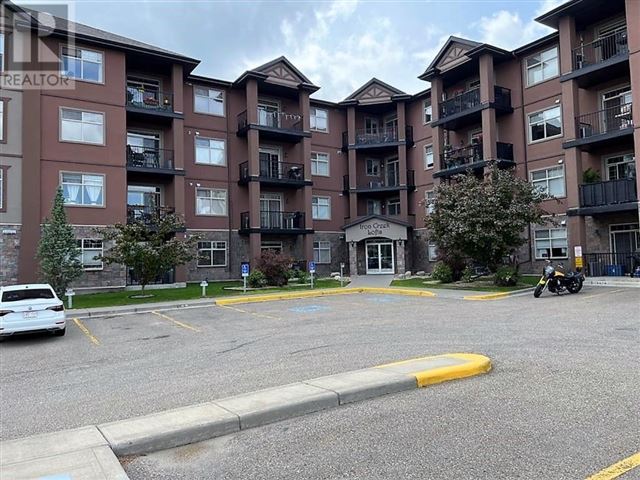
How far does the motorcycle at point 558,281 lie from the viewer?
18.4m

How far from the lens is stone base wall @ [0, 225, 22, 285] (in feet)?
74.5

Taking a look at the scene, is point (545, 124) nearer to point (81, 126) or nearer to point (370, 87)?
point (370, 87)

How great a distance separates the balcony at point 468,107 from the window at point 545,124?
1664 millimetres

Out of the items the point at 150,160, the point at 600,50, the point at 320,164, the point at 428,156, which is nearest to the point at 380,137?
the point at 428,156

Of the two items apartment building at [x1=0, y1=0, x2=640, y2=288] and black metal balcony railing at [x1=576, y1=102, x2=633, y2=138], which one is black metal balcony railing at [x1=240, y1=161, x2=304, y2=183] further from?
black metal balcony railing at [x1=576, y1=102, x2=633, y2=138]

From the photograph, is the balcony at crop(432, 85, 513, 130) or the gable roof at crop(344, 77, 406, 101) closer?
the balcony at crop(432, 85, 513, 130)

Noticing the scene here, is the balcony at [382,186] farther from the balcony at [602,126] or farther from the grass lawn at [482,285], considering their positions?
the balcony at [602,126]

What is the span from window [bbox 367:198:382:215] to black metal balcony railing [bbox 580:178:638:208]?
15.8 metres

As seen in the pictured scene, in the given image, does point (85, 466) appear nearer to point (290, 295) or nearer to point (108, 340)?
point (108, 340)

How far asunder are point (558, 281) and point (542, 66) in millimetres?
14804

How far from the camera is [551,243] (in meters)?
26.6

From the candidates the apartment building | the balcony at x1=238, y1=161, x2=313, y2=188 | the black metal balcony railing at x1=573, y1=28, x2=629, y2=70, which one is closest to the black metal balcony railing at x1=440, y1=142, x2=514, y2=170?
the apartment building

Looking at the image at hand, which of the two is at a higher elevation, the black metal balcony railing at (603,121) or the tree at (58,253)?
the black metal balcony railing at (603,121)

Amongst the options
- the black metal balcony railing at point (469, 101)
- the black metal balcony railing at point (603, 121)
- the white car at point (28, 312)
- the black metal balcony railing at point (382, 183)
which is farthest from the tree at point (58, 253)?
the black metal balcony railing at point (603, 121)
